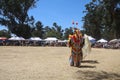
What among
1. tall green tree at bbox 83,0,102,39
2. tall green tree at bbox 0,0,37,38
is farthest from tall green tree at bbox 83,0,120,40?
tall green tree at bbox 0,0,37,38

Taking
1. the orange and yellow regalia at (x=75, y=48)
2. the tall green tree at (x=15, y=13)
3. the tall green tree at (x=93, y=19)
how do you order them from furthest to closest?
1. the tall green tree at (x=15, y=13)
2. the tall green tree at (x=93, y=19)
3. the orange and yellow regalia at (x=75, y=48)

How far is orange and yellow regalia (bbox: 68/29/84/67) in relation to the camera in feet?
59.9

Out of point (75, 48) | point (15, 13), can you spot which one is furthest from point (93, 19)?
point (75, 48)

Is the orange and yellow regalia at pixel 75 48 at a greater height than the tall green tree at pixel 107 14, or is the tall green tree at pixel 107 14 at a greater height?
the tall green tree at pixel 107 14

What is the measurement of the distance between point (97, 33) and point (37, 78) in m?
88.5

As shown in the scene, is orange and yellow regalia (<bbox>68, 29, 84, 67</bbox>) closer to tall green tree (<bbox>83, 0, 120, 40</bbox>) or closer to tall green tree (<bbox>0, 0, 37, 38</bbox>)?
tall green tree (<bbox>83, 0, 120, 40</bbox>)

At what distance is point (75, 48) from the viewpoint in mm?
18422

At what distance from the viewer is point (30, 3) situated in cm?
8306

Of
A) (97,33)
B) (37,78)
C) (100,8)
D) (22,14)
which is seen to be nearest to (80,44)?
(37,78)

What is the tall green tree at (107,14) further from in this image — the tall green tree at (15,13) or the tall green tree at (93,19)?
the tall green tree at (15,13)

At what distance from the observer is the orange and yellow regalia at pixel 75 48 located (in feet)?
59.9

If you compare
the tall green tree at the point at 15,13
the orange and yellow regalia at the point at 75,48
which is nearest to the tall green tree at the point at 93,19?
the tall green tree at the point at 15,13

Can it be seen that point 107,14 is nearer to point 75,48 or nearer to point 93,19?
point 93,19

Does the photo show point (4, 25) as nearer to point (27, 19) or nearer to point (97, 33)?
point (27, 19)
